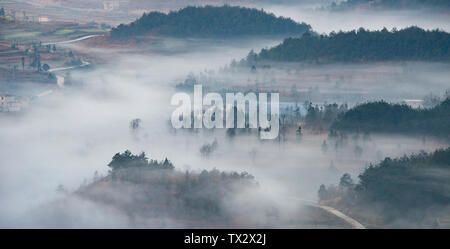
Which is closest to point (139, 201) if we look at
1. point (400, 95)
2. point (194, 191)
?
point (194, 191)

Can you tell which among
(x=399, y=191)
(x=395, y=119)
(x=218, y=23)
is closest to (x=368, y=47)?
(x=218, y=23)

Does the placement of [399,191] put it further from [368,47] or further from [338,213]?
[368,47]

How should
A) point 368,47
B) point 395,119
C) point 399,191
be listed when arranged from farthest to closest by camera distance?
1. point 368,47
2. point 395,119
3. point 399,191

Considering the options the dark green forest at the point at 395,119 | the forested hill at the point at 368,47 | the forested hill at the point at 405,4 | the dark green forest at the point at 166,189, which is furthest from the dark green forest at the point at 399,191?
the forested hill at the point at 405,4

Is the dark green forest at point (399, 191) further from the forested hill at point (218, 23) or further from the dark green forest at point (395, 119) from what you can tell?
the forested hill at point (218, 23)

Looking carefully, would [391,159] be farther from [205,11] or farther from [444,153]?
[205,11]

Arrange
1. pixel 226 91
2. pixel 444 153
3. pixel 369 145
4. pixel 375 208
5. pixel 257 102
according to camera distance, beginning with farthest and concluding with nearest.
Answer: pixel 226 91 < pixel 257 102 < pixel 369 145 < pixel 444 153 < pixel 375 208

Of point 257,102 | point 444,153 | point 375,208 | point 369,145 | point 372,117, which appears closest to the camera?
point 375,208
